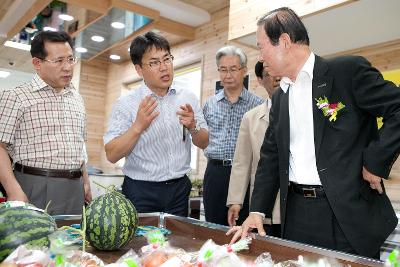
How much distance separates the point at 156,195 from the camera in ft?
6.41

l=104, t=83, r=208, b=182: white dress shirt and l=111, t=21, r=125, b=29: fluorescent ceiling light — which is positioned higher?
l=111, t=21, r=125, b=29: fluorescent ceiling light

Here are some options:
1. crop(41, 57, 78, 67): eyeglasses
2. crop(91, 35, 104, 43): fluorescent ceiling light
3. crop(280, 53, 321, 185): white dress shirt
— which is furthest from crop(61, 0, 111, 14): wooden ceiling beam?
crop(280, 53, 321, 185): white dress shirt

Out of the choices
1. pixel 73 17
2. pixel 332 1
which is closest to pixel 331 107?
pixel 332 1

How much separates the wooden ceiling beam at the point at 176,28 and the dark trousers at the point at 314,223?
4.56m

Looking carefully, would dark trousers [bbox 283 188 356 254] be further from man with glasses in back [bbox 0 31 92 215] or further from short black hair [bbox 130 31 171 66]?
man with glasses in back [bbox 0 31 92 215]

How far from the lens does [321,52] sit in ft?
11.8

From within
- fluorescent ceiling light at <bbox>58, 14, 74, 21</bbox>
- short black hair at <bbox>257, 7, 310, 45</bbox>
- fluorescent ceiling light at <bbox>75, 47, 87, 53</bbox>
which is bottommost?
short black hair at <bbox>257, 7, 310, 45</bbox>

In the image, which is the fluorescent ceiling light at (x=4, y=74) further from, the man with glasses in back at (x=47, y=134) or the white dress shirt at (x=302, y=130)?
the white dress shirt at (x=302, y=130)

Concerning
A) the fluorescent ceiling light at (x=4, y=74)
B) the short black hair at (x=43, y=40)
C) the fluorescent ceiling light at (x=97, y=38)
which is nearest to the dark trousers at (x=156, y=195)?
the short black hair at (x=43, y=40)

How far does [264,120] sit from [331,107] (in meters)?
0.96

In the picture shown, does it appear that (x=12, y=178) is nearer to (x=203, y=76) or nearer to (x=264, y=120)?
(x=264, y=120)

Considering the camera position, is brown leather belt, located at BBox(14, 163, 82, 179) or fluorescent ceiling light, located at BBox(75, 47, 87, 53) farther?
fluorescent ceiling light, located at BBox(75, 47, 87, 53)

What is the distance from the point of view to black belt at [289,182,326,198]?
1.45 meters

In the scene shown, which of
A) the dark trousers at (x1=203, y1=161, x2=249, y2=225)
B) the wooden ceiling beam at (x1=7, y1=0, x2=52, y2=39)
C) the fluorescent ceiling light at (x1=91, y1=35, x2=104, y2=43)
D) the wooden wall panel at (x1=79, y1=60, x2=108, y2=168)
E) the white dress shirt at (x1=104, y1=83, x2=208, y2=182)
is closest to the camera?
the white dress shirt at (x1=104, y1=83, x2=208, y2=182)
